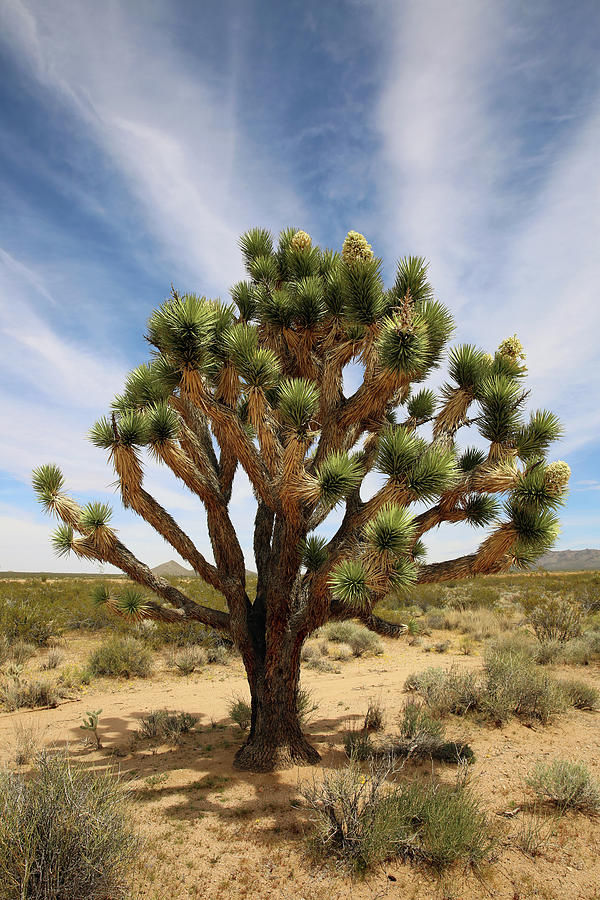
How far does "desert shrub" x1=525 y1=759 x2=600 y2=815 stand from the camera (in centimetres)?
479

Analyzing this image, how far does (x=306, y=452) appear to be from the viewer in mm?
4992

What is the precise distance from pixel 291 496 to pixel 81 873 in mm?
3283

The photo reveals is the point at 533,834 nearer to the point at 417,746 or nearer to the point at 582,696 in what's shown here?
the point at 417,746

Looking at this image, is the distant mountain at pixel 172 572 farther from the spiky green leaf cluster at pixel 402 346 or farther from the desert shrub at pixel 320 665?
the spiky green leaf cluster at pixel 402 346

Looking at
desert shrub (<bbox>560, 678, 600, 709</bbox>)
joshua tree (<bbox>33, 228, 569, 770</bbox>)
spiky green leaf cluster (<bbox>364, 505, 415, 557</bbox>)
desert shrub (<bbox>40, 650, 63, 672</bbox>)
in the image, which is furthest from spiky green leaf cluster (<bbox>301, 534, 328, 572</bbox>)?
desert shrub (<bbox>40, 650, 63, 672</bbox>)

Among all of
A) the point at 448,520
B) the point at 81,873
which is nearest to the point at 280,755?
the point at 81,873

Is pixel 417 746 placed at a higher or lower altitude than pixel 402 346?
lower

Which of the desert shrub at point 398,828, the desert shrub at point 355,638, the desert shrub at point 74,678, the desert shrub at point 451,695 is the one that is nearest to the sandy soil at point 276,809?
the desert shrub at point 398,828

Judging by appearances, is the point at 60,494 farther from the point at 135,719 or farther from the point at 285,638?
the point at 135,719

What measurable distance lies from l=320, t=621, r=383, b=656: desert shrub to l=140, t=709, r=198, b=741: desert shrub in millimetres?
8029

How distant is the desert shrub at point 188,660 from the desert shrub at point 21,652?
3698mm

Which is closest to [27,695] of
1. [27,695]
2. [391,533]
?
[27,695]

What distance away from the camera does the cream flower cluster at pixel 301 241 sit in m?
6.27

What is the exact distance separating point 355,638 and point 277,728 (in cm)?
974
